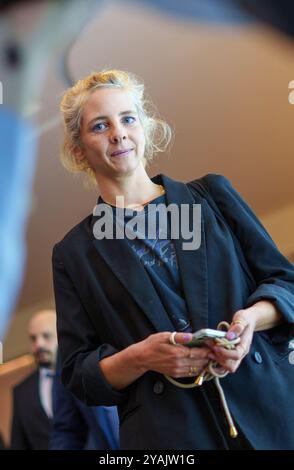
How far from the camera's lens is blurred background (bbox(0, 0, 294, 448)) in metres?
2.47

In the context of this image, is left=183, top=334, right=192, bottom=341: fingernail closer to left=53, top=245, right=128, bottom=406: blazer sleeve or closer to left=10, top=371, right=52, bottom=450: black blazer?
left=53, top=245, right=128, bottom=406: blazer sleeve

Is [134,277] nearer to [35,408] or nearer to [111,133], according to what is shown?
[111,133]

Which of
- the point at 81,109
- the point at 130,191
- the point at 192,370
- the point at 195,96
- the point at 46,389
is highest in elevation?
the point at 195,96

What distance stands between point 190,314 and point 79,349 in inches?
6.0

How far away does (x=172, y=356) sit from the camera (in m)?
0.79

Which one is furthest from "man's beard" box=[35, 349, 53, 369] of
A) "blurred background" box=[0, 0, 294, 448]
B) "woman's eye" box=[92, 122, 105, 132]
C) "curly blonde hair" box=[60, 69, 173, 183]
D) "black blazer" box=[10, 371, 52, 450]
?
"woman's eye" box=[92, 122, 105, 132]

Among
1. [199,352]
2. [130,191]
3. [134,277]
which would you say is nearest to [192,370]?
[199,352]

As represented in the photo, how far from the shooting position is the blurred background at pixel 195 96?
97.1 inches

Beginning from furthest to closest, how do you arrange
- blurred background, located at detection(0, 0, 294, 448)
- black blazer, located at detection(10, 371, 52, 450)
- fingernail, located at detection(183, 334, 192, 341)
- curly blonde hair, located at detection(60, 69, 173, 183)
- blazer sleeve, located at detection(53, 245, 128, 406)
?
1. blurred background, located at detection(0, 0, 294, 448)
2. black blazer, located at detection(10, 371, 52, 450)
3. curly blonde hair, located at detection(60, 69, 173, 183)
4. blazer sleeve, located at detection(53, 245, 128, 406)
5. fingernail, located at detection(183, 334, 192, 341)

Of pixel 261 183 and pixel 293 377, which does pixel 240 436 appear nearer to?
pixel 293 377

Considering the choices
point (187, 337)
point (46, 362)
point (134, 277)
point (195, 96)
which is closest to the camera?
point (187, 337)

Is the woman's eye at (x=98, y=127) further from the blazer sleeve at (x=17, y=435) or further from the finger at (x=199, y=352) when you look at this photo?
the blazer sleeve at (x=17, y=435)

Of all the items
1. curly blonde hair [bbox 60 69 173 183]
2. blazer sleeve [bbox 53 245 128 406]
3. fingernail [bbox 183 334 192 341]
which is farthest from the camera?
curly blonde hair [bbox 60 69 173 183]

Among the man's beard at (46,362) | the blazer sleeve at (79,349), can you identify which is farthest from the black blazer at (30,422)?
the blazer sleeve at (79,349)
